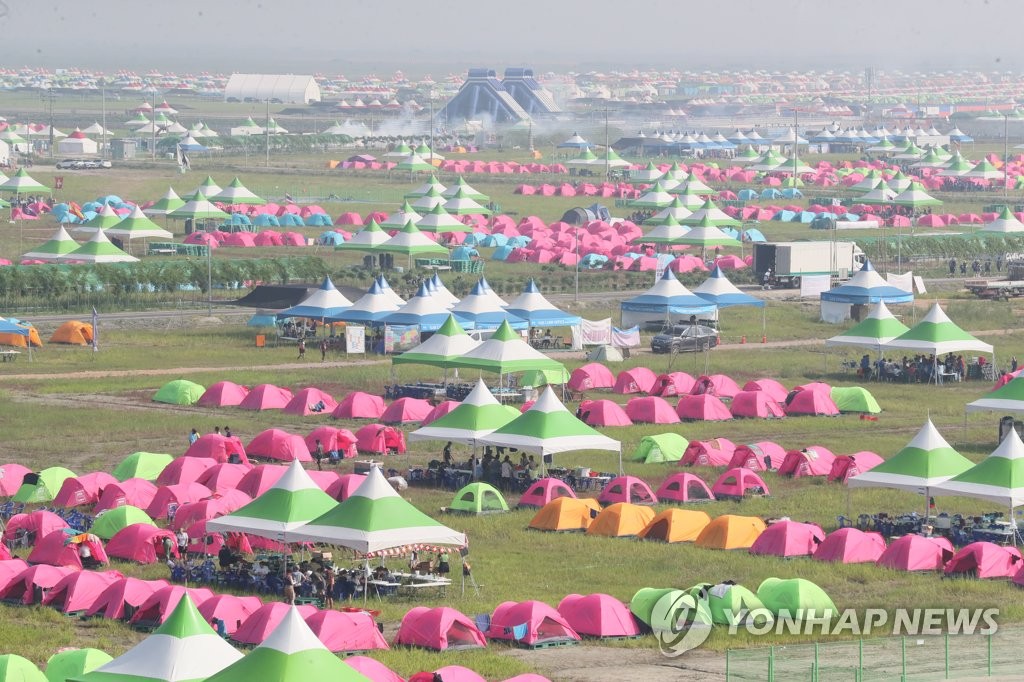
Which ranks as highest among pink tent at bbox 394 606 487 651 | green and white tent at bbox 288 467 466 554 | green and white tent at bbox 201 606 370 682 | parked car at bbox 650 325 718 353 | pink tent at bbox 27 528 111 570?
green and white tent at bbox 201 606 370 682

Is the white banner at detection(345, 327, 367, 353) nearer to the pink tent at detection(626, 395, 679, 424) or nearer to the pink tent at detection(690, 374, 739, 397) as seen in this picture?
the pink tent at detection(690, 374, 739, 397)

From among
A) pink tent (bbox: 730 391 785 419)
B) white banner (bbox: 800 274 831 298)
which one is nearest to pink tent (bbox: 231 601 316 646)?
pink tent (bbox: 730 391 785 419)

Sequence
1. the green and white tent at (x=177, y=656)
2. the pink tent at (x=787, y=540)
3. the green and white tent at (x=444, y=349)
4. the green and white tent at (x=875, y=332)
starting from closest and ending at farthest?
the green and white tent at (x=177, y=656)
the pink tent at (x=787, y=540)
the green and white tent at (x=444, y=349)
the green and white tent at (x=875, y=332)

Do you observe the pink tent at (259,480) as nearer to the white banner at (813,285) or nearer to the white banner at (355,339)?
the white banner at (355,339)

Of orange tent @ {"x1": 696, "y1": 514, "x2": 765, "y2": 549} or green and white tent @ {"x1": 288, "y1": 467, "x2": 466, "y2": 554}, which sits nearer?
green and white tent @ {"x1": 288, "y1": 467, "x2": 466, "y2": 554}

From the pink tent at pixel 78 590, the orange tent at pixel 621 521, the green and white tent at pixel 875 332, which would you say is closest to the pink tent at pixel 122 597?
the pink tent at pixel 78 590

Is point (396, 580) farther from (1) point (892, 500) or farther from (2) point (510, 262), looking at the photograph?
(2) point (510, 262)
